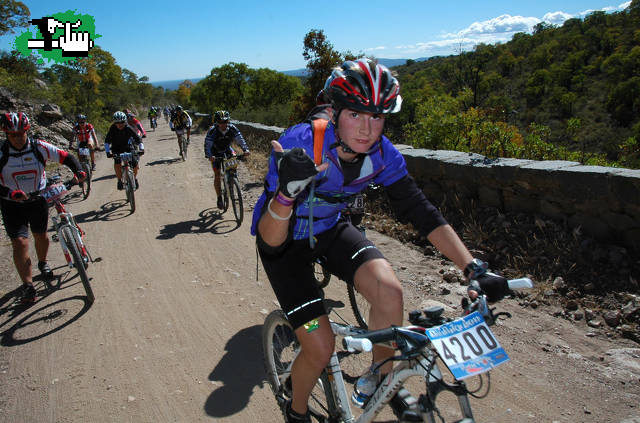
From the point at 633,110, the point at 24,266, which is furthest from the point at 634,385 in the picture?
the point at 633,110

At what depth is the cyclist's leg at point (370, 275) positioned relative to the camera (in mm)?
2258

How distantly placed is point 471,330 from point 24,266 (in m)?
5.76

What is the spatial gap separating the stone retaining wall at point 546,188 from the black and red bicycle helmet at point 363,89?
136 inches

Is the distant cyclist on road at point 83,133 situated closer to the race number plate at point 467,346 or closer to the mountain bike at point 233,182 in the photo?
the mountain bike at point 233,182

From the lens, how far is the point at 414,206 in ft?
8.67

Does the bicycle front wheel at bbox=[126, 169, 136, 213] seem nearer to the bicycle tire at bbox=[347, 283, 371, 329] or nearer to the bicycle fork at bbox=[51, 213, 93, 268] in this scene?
the bicycle fork at bbox=[51, 213, 93, 268]

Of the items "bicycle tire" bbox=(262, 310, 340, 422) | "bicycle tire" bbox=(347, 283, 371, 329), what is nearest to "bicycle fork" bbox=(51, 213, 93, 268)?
"bicycle tire" bbox=(347, 283, 371, 329)

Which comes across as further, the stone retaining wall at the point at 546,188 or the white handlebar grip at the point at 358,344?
the stone retaining wall at the point at 546,188

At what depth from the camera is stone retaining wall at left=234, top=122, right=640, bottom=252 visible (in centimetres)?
452

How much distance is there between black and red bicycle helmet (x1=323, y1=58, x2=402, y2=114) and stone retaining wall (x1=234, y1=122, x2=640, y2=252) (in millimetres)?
3458

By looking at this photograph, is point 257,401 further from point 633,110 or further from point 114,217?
point 633,110

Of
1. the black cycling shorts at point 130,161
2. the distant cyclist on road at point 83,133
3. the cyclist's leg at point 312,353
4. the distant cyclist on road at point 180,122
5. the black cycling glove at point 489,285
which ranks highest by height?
the distant cyclist on road at point 180,122

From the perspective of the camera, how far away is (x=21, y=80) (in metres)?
23.2

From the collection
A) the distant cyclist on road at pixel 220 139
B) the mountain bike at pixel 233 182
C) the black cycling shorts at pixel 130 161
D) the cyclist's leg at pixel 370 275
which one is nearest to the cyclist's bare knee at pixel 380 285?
the cyclist's leg at pixel 370 275
